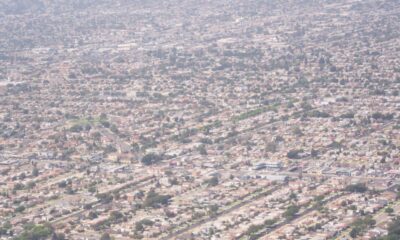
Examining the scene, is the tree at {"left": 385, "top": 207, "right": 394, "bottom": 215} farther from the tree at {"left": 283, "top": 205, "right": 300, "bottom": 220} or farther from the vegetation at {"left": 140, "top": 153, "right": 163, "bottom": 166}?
the vegetation at {"left": 140, "top": 153, "right": 163, "bottom": 166}

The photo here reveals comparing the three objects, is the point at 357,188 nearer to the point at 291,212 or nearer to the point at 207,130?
the point at 291,212

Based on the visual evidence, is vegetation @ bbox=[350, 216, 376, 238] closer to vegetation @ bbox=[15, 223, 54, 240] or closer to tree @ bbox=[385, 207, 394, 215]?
tree @ bbox=[385, 207, 394, 215]

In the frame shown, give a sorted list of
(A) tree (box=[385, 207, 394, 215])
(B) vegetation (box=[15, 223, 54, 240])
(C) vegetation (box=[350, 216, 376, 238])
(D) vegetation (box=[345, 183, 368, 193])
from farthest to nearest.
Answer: (D) vegetation (box=[345, 183, 368, 193]) < (B) vegetation (box=[15, 223, 54, 240]) < (A) tree (box=[385, 207, 394, 215]) < (C) vegetation (box=[350, 216, 376, 238])

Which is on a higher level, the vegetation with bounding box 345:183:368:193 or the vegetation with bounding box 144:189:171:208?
the vegetation with bounding box 345:183:368:193

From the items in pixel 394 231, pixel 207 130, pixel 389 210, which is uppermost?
pixel 394 231

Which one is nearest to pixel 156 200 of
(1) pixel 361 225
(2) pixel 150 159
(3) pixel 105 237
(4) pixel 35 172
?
(3) pixel 105 237

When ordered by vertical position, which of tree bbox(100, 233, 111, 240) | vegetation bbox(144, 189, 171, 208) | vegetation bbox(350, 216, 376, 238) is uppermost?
vegetation bbox(350, 216, 376, 238)

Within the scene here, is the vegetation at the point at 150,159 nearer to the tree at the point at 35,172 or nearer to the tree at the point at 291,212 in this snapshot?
the tree at the point at 35,172

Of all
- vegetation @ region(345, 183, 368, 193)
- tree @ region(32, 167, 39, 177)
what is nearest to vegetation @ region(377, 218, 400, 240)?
vegetation @ region(345, 183, 368, 193)

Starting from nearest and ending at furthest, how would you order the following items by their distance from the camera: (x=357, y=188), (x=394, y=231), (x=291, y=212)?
(x=394, y=231), (x=291, y=212), (x=357, y=188)

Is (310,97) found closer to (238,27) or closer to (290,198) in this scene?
(290,198)

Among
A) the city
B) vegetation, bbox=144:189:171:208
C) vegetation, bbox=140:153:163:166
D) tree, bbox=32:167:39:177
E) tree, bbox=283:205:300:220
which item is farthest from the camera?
vegetation, bbox=140:153:163:166

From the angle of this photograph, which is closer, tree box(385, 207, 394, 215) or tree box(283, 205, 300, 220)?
tree box(385, 207, 394, 215)

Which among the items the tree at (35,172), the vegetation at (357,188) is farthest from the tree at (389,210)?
the tree at (35,172)
